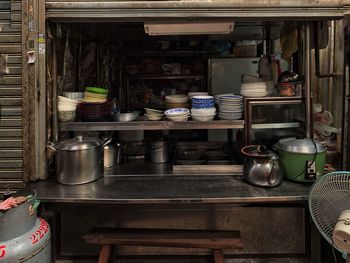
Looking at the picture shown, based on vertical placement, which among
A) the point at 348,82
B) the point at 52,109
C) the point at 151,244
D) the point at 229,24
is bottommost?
the point at 151,244

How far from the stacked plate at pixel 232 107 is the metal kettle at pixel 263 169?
35 centimetres

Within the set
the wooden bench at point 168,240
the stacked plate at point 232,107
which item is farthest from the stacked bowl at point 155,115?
the wooden bench at point 168,240

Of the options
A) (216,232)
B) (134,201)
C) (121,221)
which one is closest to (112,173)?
(121,221)

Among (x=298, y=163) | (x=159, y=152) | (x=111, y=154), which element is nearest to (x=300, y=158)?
(x=298, y=163)

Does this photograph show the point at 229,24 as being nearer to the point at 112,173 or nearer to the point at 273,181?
the point at 273,181

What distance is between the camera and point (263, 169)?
1804 mm

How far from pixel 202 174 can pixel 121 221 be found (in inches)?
27.6

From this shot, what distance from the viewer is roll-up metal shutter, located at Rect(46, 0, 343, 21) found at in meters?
1.85

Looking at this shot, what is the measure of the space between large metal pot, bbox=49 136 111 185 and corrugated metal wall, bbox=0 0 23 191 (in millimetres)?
284

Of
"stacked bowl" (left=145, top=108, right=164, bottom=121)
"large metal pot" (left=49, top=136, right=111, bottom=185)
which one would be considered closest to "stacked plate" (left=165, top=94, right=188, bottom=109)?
"stacked bowl" (left=145, top=108, right=164, bottom=121)

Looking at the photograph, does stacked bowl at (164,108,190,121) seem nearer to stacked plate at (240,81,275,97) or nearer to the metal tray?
the metal tray

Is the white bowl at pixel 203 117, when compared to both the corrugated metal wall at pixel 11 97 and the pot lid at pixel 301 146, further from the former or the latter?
the corrugated metal wall at pixel 11 97

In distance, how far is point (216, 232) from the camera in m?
1.83

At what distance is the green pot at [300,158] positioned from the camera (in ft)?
5.96
